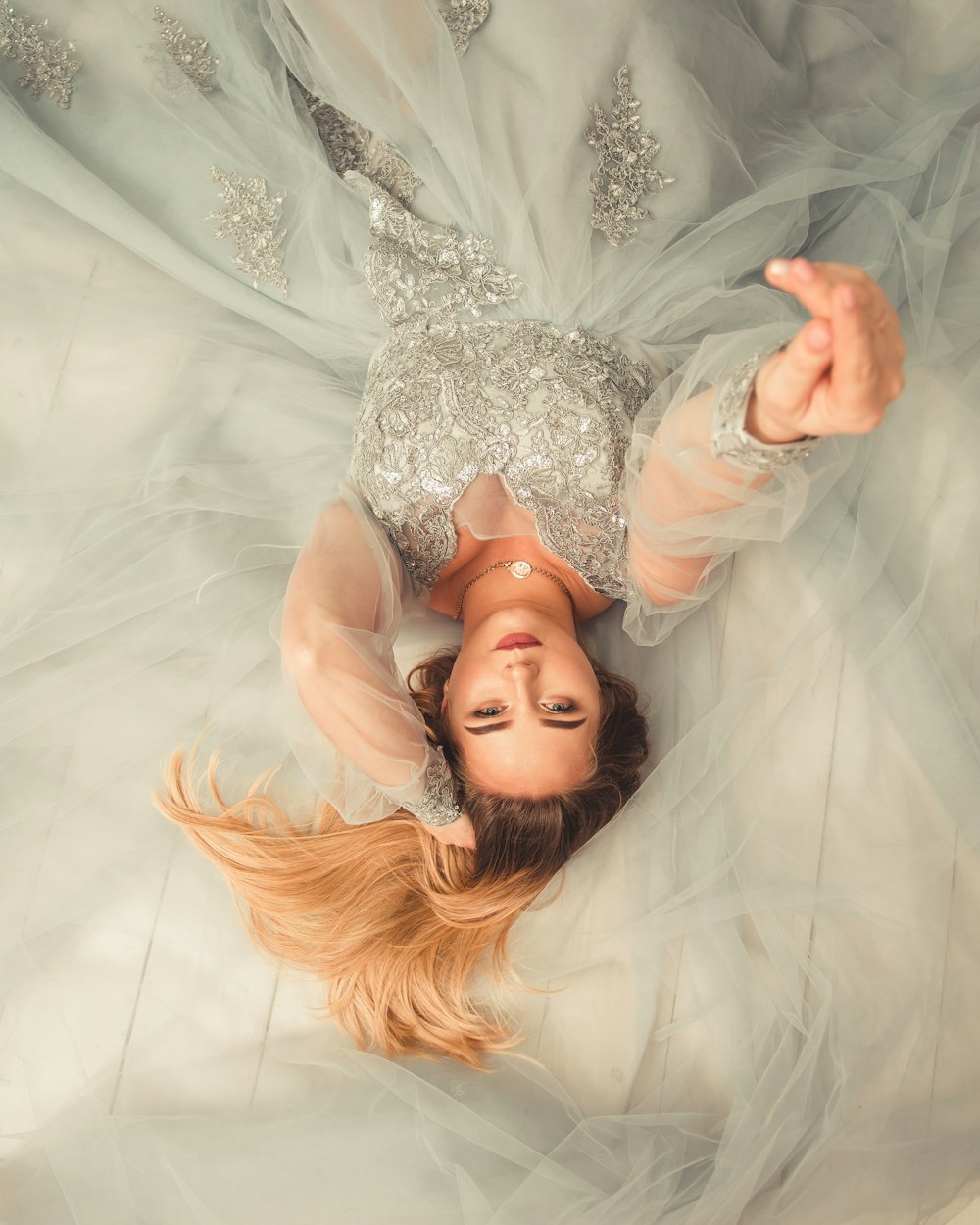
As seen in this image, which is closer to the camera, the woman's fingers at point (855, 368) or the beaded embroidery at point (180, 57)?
the woman's fingers at point (855, 368)

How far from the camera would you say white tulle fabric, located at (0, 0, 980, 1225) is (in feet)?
6.57

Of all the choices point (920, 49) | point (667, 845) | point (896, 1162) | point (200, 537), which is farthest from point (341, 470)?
point (896, 1162)

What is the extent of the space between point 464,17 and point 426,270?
1.86 feet

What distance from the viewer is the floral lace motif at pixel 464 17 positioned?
2.27m

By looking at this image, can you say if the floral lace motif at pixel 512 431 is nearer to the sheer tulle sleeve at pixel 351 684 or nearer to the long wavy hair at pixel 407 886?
the sheer tulle sleeve at pixel 351 684

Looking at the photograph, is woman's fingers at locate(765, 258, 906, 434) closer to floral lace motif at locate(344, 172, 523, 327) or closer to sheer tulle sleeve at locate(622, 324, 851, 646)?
sheer tulle sleeve at locate(622, 324, 851, 646)

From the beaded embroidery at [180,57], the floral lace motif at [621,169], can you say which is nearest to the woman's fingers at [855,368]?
the floral lace motif at [621,169]

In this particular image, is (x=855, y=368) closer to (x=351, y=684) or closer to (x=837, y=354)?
(x=837, y=354)

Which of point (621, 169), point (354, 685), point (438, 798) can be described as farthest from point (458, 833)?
point (621, 169)

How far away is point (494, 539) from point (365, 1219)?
4.79 ft

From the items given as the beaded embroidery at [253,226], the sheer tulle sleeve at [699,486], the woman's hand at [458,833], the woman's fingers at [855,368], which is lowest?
the woman's hand at [458,833]

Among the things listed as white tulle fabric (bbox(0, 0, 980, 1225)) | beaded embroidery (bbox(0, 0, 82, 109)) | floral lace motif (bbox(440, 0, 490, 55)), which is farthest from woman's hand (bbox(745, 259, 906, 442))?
beaded embroidery (bbox(0, 0, 82, 109))

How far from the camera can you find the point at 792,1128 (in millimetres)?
1977

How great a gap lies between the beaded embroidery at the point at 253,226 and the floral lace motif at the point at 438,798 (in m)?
1.30
